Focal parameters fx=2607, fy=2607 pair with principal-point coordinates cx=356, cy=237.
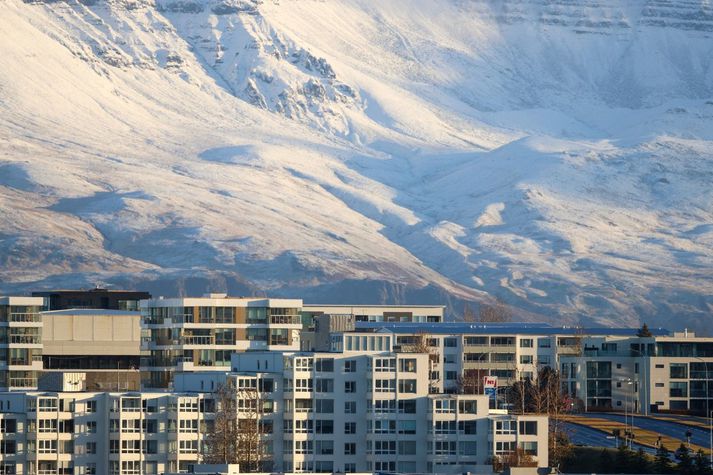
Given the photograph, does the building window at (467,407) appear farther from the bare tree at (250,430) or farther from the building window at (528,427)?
the bare tree at (250,430)

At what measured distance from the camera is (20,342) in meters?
189

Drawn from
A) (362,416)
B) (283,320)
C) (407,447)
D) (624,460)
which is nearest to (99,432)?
(362,416)

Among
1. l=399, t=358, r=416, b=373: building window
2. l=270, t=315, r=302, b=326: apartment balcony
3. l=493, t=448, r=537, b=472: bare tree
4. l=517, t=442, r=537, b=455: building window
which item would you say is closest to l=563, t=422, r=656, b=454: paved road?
l=399, t=358, r=416, b=373: building window

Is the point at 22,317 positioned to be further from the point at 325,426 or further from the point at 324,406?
the point at 325,426

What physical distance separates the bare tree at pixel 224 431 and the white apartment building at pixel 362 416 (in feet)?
3.72

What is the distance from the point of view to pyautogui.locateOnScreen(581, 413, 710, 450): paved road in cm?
16312

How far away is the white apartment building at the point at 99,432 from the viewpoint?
14162 cm

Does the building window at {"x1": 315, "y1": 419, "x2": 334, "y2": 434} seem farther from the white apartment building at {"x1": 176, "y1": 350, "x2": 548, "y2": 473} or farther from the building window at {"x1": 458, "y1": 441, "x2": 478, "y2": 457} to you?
the building window at {"x1": 458, "y1": 441, "x2": 478, "y2": 457}

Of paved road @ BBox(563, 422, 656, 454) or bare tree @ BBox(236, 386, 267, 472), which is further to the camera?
paved road @ BBox(563, 422, 656, 454)

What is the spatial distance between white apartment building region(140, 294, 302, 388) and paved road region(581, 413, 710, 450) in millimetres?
24031

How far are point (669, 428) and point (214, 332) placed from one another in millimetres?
33432

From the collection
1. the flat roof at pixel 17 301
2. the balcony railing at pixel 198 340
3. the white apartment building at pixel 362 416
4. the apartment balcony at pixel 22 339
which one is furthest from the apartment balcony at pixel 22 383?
the white apartment building at pixel 362 416

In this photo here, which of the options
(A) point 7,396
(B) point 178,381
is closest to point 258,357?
(B) point 178,381

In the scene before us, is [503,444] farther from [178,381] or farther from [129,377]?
[129,377]
